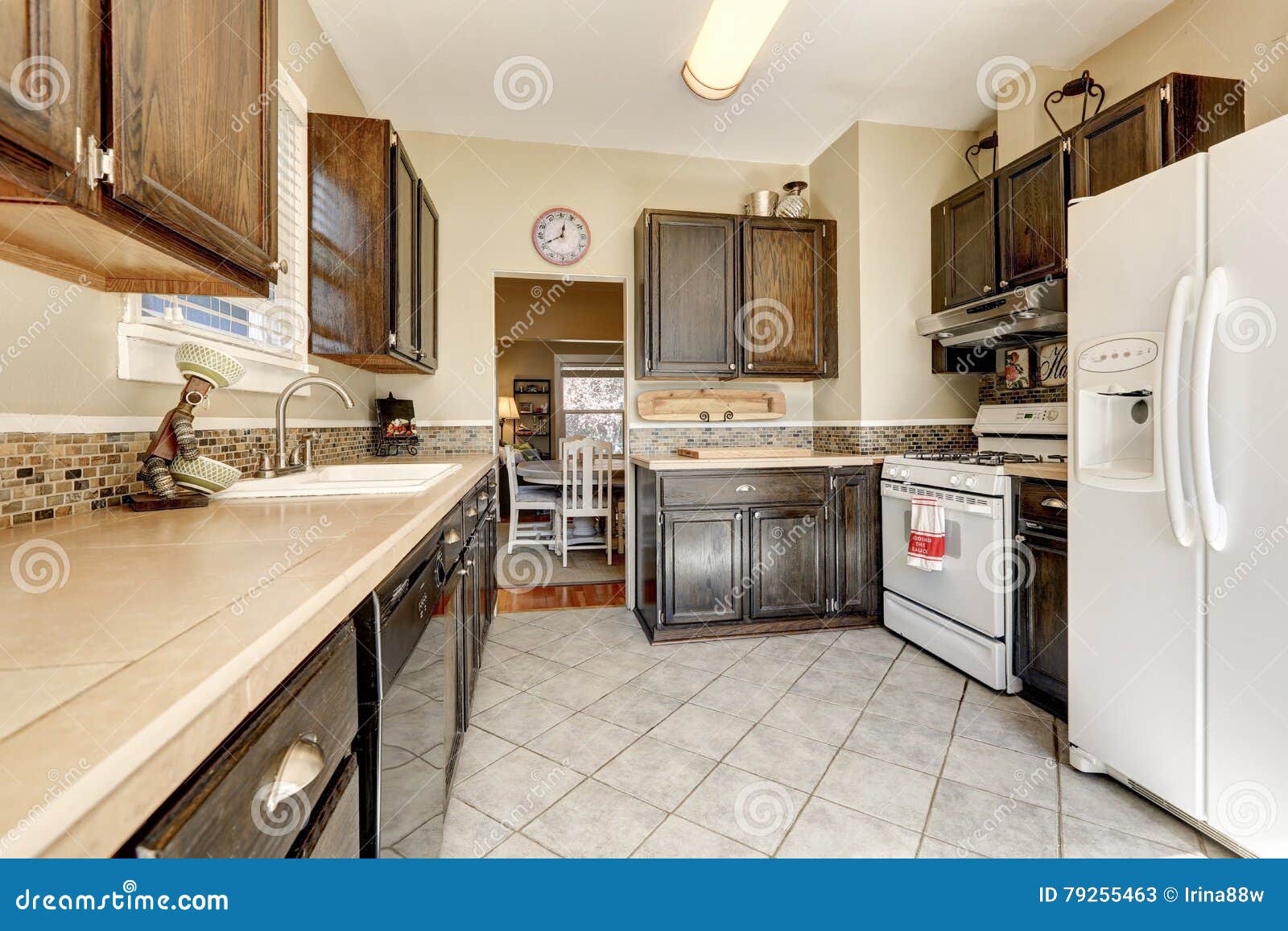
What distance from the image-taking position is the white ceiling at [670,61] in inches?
101

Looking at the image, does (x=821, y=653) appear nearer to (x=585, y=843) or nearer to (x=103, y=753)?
(x=585, y=843)

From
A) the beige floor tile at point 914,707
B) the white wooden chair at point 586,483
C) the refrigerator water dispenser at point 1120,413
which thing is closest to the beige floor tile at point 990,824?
the beige floor tile at point 914,707

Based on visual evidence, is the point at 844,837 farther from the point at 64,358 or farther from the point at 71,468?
the point at 64,358

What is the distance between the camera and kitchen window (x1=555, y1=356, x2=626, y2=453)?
850 centimetres

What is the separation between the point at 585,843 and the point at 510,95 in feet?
11.2

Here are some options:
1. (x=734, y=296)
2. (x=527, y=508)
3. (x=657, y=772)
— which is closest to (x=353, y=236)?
(x=734, y=296)

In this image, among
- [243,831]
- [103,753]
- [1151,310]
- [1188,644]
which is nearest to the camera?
[103,753]

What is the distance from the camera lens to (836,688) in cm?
253

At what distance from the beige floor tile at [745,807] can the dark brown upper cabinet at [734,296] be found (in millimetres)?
2254

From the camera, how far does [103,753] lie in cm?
33

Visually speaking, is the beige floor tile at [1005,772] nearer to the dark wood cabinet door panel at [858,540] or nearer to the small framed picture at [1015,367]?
the dark wood cabinet door panel at [858,540]

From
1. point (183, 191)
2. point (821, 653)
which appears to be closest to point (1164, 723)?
point (821, 653)

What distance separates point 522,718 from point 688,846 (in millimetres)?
924

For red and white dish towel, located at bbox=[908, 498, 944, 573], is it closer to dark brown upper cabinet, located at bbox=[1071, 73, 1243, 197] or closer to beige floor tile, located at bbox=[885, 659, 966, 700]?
beige floor tile, located at bbox=[885, 659, 966, 700]
